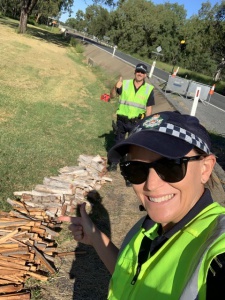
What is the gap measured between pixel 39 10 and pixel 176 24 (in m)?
33.1

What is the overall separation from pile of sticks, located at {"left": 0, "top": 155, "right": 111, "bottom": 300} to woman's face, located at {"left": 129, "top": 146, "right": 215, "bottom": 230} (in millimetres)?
2516

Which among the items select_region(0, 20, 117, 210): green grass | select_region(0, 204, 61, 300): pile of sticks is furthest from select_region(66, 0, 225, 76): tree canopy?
select_region(0, 204, 61, 300): pile of sticks

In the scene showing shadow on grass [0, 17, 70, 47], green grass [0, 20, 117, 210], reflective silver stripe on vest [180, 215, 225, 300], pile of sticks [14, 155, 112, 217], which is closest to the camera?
reflective silver stripe on vest [180, 215, 225, 300]

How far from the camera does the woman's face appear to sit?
1.59 m

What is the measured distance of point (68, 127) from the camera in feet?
35.3

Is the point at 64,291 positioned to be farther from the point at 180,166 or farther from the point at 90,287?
the point at 180,166

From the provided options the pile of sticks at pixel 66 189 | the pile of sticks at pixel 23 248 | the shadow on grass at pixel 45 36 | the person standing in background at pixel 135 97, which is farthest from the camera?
the shadow on grass at pixel 45 36

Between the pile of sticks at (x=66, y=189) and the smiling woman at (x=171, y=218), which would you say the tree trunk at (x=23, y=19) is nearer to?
the pile of sticks at (x=66, y=189)

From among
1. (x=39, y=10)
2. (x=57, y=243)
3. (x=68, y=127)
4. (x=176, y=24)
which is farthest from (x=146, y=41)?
(x=57, y=243)

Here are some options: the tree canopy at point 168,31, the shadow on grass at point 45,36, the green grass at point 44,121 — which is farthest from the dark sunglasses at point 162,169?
the tree canopy at point 168,31

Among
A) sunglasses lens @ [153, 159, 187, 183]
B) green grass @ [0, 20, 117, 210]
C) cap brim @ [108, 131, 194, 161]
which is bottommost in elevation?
green grass @ [0, 20, 117, 210]

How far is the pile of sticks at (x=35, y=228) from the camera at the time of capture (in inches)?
150

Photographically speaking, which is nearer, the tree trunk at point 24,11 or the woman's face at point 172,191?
the woman's face at point 172,191

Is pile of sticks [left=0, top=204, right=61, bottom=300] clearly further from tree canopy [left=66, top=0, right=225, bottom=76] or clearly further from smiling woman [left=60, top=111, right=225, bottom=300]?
tree canopy [left=66, top=0, right=225, bottom=76]
